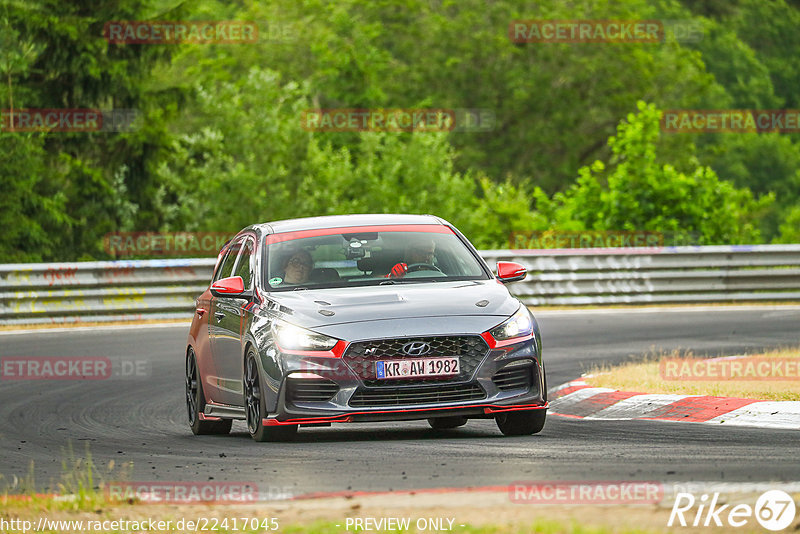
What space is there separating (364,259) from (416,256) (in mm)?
376

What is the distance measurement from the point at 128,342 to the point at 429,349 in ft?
38.2

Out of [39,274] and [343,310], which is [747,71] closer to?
[39,274]

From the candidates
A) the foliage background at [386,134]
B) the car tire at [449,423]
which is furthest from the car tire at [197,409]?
the foliage background at [386,134]

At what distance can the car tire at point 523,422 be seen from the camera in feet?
33.4

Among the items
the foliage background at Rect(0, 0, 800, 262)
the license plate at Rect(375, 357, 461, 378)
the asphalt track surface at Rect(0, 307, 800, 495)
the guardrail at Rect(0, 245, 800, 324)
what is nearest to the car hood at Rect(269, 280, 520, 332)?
the license plate at Rect(375, 357, 461, 378)

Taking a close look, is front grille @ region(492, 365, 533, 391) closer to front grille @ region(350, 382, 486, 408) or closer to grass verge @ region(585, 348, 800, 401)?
front grille @ region(350, 382, 486, 408)

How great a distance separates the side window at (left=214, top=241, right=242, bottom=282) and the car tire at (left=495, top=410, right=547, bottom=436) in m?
2.81

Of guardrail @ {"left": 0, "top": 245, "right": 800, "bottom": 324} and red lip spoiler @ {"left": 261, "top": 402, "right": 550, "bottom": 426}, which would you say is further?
guardrail @ {"left": 0, "top": 245, "right": 800, "bottom": 324}

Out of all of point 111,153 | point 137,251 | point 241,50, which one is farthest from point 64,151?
point 241,50

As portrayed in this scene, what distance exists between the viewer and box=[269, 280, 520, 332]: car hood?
9.71 metres

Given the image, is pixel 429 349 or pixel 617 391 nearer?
pixel 429 349

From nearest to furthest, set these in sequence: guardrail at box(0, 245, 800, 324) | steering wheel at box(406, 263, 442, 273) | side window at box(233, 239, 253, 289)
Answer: steering wheel at box(406, 263, 442, 273) → side window at box(233, 239, 253, 289) → guardrail at box(0, 245, 800, 324)

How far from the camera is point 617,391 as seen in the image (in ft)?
41.8

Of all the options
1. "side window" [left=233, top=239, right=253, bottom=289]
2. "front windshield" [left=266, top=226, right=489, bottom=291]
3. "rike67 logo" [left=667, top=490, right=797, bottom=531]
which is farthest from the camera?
"side window" [left=233, top=239, right=253, bottom=289]
